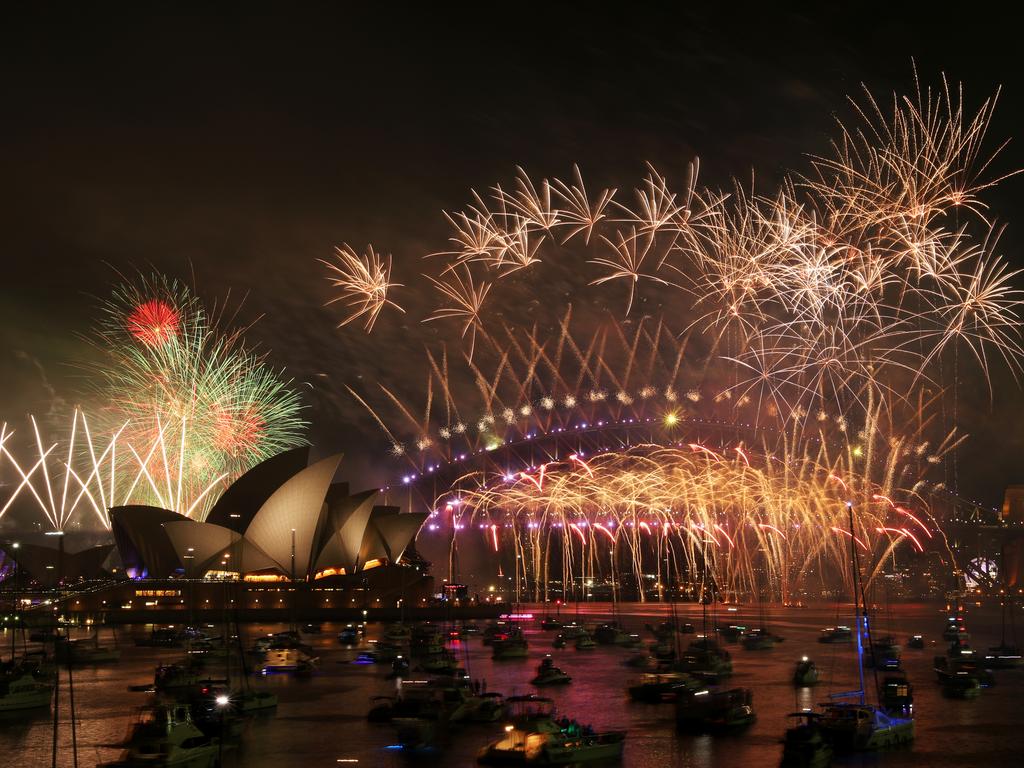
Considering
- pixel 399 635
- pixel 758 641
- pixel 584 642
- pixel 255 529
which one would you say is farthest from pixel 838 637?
pixel 255 529

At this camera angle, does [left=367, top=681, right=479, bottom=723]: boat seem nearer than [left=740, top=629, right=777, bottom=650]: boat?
Yes

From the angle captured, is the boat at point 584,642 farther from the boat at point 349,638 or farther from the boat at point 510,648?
the boat at point 349,638

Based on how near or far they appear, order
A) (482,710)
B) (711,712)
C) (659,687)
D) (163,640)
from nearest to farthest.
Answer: (711,712), (482,710), (659,687), (163,640)

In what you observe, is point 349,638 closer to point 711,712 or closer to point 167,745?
point 711,712

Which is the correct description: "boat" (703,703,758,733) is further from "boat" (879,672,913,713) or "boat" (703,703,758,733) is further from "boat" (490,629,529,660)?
"boat" (490,629,529,660)

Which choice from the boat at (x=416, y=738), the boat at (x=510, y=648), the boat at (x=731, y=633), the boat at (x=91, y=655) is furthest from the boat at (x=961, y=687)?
the boat at (x=91, y=655)

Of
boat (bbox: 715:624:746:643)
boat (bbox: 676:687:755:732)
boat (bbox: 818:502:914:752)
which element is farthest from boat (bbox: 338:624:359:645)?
boat (bbox: 818:502:914:752)

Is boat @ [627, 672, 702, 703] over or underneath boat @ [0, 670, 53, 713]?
underneath
